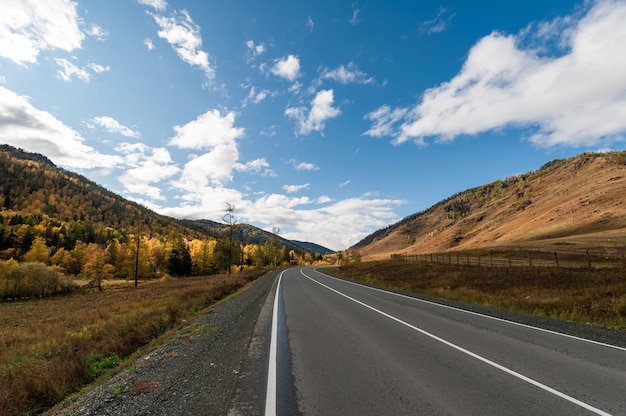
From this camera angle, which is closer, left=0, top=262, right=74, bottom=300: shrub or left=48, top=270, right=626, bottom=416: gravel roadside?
left=48, top=270, right=626, bottom=416: gravel roadside

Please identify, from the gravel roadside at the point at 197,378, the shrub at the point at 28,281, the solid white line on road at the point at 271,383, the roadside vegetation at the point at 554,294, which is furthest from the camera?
the shrub at the point at 28,281

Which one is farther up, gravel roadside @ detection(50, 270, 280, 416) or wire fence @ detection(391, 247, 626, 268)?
wire fence @ detection(391, 247, 626, 268)

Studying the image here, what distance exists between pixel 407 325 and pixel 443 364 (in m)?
4.16

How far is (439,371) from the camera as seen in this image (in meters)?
6.04

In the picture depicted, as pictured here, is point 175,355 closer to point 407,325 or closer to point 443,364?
point 443,364

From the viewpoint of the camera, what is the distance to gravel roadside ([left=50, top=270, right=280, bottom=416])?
4.77 metres

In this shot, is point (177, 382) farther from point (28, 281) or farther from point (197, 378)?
point (28, 281)

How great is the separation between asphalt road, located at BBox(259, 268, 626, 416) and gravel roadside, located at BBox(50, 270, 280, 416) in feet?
2.72

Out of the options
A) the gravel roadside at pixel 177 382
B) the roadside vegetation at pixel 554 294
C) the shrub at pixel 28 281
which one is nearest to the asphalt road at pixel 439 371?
the gravel roadside at pixel 177 382

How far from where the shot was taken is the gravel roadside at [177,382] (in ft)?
15.6

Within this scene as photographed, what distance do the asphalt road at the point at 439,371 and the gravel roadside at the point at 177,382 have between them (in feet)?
2.72

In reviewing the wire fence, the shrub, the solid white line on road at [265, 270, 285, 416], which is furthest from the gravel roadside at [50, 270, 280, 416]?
the shrub

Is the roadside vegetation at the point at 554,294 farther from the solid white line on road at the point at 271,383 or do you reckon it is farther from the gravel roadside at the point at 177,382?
the gravel roadside at the point at 177,382

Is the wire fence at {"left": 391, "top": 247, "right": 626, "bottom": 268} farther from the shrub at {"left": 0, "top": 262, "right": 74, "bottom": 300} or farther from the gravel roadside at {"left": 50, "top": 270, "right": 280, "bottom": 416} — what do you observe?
the shrub at {"left": 0, "top": 262, "right": 74, "bottom": 300}
